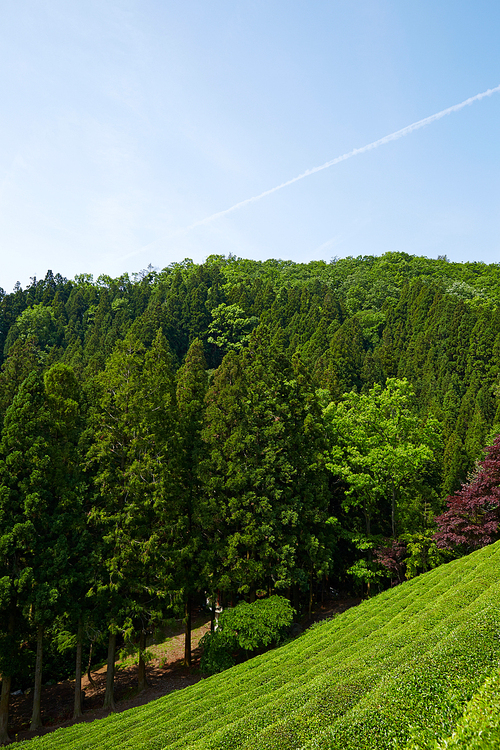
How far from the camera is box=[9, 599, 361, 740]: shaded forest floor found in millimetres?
18016

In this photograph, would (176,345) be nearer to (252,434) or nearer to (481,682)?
(252,434)

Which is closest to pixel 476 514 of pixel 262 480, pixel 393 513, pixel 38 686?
pixel 393 513

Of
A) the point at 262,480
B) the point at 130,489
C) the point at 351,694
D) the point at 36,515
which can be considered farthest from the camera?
the point at 262,480

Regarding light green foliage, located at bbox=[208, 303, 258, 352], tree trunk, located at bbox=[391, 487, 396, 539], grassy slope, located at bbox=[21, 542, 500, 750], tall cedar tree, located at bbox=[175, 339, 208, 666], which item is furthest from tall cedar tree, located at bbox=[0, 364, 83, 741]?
light green foliage, located at bbox=[208, 303, 258, 352]

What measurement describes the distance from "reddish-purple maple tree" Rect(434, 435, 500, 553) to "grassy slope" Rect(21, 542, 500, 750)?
8.11 meters

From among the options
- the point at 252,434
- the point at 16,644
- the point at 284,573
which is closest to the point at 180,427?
the point at 252,434

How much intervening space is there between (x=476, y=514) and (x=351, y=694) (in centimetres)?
2006

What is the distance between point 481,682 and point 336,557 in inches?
1001

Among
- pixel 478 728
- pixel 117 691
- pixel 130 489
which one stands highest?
pixel 130 489

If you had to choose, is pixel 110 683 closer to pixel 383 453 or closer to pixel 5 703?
pixel 5 703

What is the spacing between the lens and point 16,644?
16.7m

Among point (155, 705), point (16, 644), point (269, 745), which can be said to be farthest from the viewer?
point (16, 644)

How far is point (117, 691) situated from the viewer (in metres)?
20.8

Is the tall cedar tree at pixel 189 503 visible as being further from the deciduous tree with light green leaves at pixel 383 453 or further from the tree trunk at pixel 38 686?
the deciduous tree with light green leaves at pixel 383 453
